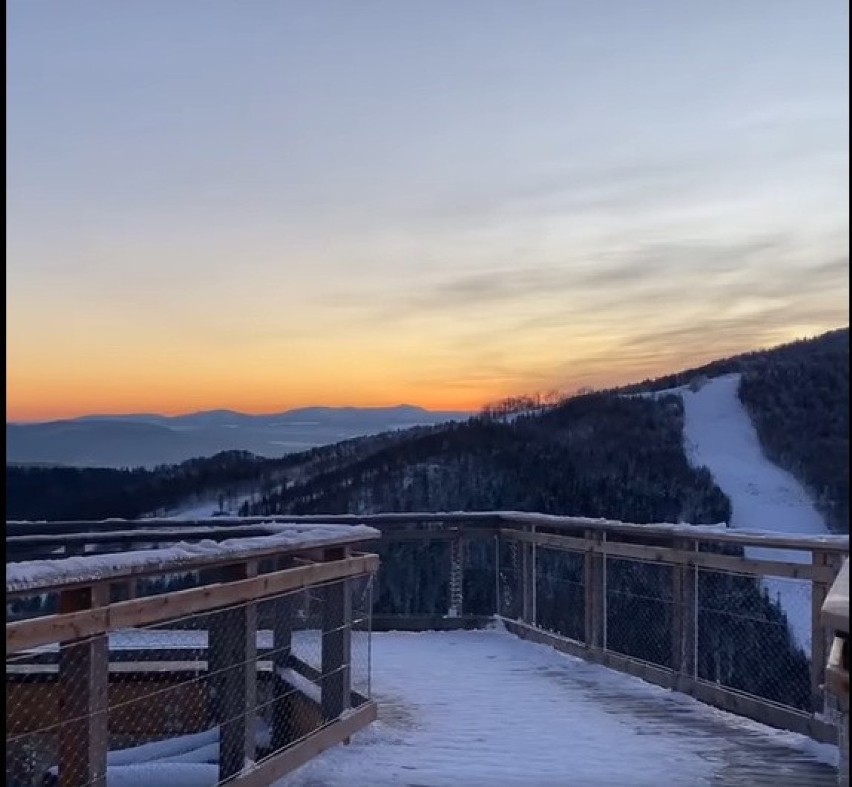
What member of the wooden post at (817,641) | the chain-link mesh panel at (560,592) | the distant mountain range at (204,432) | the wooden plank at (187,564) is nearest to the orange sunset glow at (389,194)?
the distant mountain range at (204,432)

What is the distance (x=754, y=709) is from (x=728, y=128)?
3332 millimetres

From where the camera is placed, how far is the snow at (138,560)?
10.9ft

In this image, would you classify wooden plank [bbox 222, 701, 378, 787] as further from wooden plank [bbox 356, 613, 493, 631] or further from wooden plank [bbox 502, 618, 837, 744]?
wooden plank [bbox 356, 613, 493, 631]

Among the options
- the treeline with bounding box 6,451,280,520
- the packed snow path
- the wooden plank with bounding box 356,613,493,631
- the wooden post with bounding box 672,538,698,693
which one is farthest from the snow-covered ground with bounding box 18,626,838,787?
the packed snow path

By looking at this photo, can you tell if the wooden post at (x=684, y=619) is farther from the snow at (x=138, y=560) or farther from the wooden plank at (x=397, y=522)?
the snow at (x=138, y=560)

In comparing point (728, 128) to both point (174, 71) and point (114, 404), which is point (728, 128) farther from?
point (114, 404)

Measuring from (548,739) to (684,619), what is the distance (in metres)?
1.51

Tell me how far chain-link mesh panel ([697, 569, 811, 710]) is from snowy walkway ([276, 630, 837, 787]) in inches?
15.8

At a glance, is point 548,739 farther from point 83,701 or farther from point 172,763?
point 83,701

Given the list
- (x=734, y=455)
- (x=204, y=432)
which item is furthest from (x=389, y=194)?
(x=734, y=455)

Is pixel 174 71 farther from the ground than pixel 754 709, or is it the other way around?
pixel 174 71

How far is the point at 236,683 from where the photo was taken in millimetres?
4664

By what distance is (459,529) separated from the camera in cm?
1010

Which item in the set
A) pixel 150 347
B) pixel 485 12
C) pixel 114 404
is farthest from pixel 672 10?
pixel 114 404
